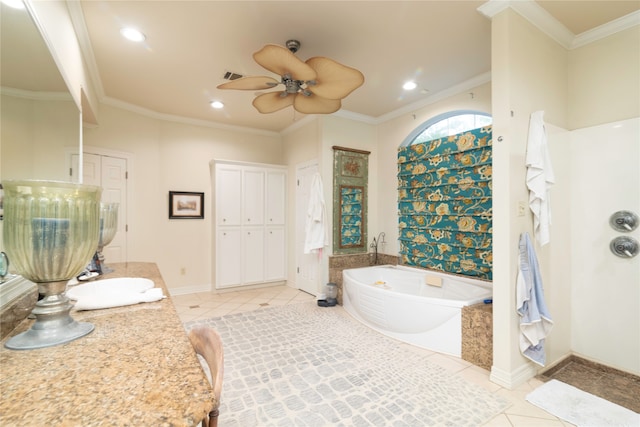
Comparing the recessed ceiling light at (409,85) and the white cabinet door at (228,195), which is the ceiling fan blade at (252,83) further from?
the white cabinet door at (228,195)

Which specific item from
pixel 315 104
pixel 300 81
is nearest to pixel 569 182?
pixel 315 104

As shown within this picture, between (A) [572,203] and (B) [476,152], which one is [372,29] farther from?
(A) [572,203]

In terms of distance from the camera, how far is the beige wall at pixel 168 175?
12.8ft

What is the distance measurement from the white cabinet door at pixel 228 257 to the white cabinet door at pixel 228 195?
177mm

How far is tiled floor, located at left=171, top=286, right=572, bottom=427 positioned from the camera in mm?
1704

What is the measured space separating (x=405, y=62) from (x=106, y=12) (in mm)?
2528

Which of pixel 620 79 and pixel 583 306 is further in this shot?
pixel 583 306

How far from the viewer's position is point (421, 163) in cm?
374

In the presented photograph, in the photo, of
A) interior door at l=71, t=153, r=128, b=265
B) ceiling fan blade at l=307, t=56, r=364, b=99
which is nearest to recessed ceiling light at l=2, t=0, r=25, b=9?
ceiling fan blade at l=307, t=56, r=364, b=99

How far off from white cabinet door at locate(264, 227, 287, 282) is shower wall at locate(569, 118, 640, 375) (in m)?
3.79

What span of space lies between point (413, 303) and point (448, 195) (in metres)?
1.44

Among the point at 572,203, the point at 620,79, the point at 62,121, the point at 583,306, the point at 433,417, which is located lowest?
the point at 433,417

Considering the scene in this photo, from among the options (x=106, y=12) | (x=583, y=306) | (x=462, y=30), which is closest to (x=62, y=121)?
(x=106, y=12)

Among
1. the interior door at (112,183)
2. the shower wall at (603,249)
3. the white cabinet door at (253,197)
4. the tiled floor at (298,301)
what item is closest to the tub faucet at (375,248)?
the tiled floor at (298,301)
